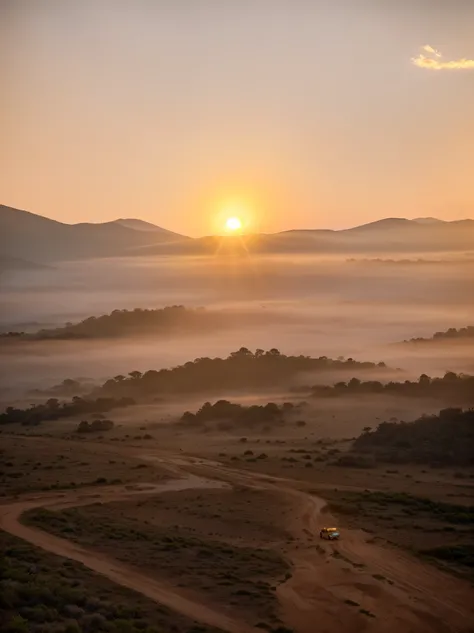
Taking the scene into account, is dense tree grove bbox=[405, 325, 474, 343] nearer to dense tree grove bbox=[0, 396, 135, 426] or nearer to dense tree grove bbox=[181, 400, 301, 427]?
dense tree grove bbox=[181, 400, 301, 427]

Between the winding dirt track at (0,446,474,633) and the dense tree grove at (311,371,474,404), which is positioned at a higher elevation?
the dense tree grove at (311,371,474,404)

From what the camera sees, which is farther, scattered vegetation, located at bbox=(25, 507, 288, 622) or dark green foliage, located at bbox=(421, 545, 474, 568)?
dark green foliage, located at bbox=(421, 545, 474, 568)

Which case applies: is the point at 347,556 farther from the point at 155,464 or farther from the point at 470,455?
the point at 470,455

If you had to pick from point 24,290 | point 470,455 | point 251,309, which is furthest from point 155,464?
point 24,290

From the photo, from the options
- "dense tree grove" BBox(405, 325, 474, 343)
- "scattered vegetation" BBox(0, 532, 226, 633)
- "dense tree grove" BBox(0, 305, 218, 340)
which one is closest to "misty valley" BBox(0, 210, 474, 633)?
"scattered vegetation" BBox(0, 532, 226, 633)

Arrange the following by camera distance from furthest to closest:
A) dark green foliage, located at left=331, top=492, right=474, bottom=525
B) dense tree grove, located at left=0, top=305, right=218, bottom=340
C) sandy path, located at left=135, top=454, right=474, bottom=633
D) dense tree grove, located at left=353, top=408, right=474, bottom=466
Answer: dense tree grove, located at left=0, top=305, right=218, bottom=340, dense tree grove, located at left=353, top=408, right=474, bottom=466, dark green foliage, located at left=331, top=492, right=474, bottom=525, sandy path, located at left=135, top=454, right=474, bottom=633

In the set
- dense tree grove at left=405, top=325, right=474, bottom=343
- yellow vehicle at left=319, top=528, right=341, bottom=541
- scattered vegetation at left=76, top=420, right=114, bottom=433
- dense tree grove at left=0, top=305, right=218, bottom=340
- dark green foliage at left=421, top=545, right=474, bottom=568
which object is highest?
dense tree grove at left=0, top=305, right=218, bottom=340

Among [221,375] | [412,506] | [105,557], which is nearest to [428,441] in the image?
[412,506]

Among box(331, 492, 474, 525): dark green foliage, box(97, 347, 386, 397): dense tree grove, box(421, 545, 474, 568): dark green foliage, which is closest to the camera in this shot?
box(421, 545, 474, 568): dark green foliage
